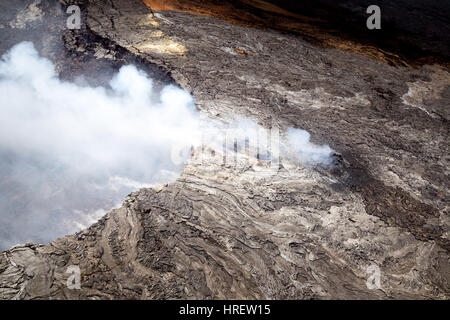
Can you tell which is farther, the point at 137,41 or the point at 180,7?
the point at 180,7

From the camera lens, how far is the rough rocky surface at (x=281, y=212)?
311cm

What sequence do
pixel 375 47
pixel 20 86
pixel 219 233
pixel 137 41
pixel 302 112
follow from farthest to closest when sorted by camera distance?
pixel 375 47
pixel 137 41
pixel 20 86
pixel 302 112
pixel 219 233

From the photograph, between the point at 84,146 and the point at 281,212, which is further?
the point at 84,146

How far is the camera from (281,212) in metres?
3.91

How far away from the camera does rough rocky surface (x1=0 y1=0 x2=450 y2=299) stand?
3.11 m

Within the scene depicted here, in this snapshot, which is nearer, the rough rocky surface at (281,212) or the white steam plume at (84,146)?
the rough rocky surface at (281,212)

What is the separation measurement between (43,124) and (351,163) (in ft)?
19.7

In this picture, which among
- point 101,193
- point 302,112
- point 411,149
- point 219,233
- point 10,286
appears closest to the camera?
point 10,286

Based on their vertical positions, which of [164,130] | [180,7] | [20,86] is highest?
[180,7]

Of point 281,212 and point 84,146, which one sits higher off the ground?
point 84,146

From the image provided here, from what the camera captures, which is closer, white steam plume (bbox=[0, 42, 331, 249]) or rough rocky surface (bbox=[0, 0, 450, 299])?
rough rocky surface (bbox=[0, 0, 450, 299])

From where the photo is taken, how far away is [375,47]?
27.7 ft

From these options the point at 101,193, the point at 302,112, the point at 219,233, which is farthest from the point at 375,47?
the point at 101,193
